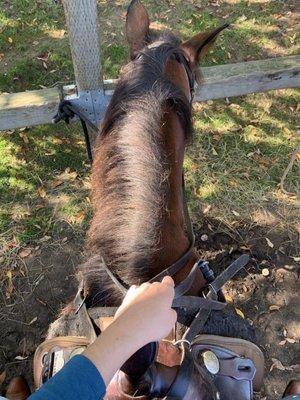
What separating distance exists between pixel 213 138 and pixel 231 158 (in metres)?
0.26

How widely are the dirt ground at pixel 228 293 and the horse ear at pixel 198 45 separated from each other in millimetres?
1488

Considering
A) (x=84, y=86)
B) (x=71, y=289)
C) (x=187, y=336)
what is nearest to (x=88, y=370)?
(x=187, y=336)

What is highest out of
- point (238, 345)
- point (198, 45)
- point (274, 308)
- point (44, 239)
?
point (198, 45)

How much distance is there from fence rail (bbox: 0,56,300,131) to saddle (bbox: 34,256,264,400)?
116 cm

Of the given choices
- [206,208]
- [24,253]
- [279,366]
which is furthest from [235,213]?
[24,253]

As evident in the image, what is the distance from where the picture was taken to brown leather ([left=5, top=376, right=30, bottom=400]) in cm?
220

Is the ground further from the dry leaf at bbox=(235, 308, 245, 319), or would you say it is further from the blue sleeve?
the blue sleeve

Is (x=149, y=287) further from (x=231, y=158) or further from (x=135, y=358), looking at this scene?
(x=231, y=158)

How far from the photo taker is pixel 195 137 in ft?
12.5

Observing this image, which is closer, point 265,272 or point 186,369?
point 186,369

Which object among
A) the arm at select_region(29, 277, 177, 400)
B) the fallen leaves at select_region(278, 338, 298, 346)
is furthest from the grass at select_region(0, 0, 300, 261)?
the arm at select_region(29, 277, 177, 400)

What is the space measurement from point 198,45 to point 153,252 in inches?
40.8

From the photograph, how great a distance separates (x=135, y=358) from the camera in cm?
139

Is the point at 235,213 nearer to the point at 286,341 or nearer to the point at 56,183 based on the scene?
the point at 286,341
